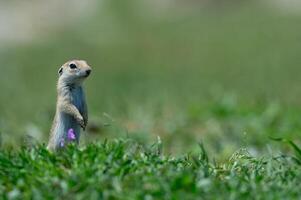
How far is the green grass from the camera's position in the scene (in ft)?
16.8

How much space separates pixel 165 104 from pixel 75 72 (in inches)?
259

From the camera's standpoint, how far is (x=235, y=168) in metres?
6.12

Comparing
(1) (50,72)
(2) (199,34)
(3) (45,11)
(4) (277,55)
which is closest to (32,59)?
(1) (50,72)

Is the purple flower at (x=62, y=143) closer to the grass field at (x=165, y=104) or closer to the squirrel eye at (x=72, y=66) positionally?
the grass field at (x=165, y=104)

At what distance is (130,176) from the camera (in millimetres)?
5363

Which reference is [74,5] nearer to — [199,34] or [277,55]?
[199,34]

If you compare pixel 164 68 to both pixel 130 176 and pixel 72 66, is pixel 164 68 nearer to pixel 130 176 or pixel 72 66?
pixel 72 66

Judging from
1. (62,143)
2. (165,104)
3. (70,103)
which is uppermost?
(165,104)

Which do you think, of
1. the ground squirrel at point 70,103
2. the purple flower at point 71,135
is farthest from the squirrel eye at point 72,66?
the purple flower at point 71,135

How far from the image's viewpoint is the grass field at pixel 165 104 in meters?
5.32

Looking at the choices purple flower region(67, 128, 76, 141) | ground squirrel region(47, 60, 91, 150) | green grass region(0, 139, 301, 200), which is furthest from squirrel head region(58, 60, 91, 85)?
green grass region(0, 139, 301, 200)

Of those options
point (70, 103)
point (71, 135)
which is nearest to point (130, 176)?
point (71, 135)

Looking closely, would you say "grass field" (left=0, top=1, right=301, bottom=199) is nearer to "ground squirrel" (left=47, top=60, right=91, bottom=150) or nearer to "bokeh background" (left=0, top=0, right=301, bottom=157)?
"bokeh background" (left=0, top=0, right=301, bottom=157)

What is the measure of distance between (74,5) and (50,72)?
1072 centimetres
